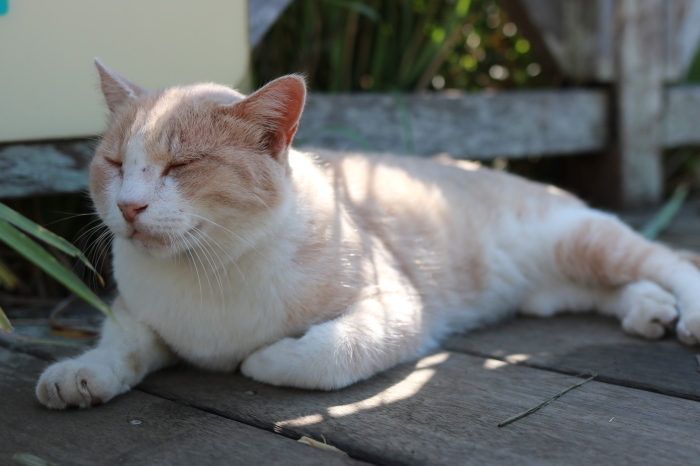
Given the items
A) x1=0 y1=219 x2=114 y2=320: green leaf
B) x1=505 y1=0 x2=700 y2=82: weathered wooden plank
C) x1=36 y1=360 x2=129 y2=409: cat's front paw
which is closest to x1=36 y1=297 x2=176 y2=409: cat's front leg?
x1=36 y1=360 x2=129 y2=409: cat's front paw

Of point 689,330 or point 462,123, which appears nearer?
point 689,330

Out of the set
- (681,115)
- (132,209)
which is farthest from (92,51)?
(681,115)

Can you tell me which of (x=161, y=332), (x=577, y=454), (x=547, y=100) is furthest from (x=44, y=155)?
(x=547, y=100)

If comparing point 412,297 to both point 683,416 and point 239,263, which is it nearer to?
point 239,263

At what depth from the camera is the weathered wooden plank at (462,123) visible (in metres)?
2.96

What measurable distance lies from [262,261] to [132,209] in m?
0.36

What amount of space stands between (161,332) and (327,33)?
7.01ft

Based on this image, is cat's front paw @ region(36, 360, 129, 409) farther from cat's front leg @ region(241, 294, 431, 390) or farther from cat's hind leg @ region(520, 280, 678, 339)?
cat's hind leg @ region(520, 280, 678, 339)

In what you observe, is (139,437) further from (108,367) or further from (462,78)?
(462,78)

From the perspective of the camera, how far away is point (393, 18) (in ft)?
12.0

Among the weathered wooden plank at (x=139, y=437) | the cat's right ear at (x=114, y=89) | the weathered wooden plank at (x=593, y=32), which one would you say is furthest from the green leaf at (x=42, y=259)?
the weathered wooden plank at (x=593, y=32)

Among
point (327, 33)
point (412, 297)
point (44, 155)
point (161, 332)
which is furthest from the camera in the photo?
point (327, 33)

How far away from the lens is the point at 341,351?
164 centimetres

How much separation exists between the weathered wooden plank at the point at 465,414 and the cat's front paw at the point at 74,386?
158mm
